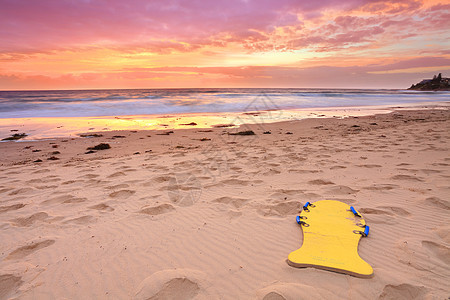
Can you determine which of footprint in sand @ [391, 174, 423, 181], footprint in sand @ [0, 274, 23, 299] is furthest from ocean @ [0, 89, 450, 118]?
footprint in sand @ [0, 274, 23, 299]

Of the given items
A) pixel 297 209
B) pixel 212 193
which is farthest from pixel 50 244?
pixel 297 209

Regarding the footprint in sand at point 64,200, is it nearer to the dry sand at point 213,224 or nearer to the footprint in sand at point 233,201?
the dry sand at point 213,224

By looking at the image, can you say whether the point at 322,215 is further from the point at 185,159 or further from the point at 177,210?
the point at 185,159

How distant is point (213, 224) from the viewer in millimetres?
2637

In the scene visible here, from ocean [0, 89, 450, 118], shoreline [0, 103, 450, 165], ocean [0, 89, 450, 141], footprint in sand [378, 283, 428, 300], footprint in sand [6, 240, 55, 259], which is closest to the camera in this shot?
footprint in sand [378, 283, 428, 300]

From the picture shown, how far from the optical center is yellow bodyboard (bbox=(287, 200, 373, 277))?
6.25ft

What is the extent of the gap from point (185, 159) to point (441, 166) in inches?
185

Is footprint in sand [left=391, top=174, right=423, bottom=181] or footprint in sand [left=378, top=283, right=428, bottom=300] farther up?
footprint in sand [left=391, top=174, right=423, bottom=181]

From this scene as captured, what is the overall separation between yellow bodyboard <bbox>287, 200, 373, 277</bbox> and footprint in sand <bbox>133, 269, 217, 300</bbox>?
74 cm

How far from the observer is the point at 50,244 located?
7.59ft

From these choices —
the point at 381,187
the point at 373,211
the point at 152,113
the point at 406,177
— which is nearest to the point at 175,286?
the point at 373,211

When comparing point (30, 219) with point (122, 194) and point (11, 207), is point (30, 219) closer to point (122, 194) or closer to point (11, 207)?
point (11, 207)

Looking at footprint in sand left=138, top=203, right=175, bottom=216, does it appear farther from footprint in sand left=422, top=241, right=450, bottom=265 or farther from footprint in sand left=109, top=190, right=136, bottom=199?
footprint in sand left=422, top=241, right=450, bottom=265

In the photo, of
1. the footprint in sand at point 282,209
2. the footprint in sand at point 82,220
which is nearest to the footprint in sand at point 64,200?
the footprint in sand at point 82,220
